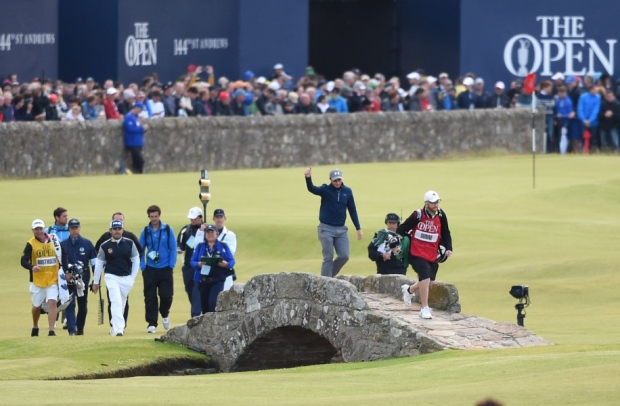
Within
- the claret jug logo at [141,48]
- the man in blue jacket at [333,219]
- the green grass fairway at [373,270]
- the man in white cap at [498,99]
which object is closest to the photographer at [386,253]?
the man in blue jacket at [333,219]

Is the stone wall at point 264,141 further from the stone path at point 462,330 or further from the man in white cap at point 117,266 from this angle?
the stone path at point 462,330

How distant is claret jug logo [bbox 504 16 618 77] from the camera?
54531 mm

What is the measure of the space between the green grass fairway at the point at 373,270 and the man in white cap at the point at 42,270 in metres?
0.68

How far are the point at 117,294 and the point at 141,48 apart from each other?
74.3 ft

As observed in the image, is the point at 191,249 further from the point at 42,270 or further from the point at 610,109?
the point at 610,109

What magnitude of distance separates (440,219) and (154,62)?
26812 millimetres

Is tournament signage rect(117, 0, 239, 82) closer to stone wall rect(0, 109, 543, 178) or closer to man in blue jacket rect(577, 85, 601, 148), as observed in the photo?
stone wall rect(0, 109, 543, 178)

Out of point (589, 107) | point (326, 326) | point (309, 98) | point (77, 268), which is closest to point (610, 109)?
point (589, 107)

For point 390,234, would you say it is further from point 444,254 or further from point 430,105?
point 430,105

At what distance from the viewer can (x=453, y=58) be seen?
54562 millimetres

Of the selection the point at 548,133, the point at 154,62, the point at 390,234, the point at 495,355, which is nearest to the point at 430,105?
the point at 548,133

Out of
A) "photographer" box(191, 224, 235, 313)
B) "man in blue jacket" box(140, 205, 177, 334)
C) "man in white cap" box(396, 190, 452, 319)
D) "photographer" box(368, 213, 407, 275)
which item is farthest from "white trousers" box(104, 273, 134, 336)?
"man in white cap" box(396, 190, 452, 319)

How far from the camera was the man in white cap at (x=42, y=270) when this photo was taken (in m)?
24.7

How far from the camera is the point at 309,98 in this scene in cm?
4519
